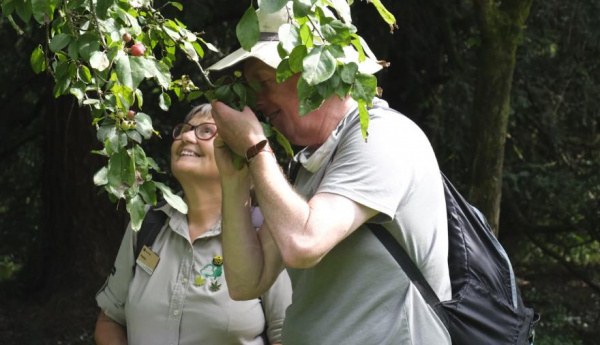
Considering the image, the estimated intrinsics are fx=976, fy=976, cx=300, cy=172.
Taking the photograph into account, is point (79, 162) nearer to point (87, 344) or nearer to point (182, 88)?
point (87, 344)

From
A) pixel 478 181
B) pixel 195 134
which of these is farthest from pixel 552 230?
pixel 195 134

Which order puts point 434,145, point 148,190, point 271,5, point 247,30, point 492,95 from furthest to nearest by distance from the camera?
point 434,145
point 492,95
point 148,190
point 247,30
point 271,5

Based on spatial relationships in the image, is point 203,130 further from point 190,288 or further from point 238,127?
point 238,127

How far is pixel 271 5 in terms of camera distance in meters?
1.85

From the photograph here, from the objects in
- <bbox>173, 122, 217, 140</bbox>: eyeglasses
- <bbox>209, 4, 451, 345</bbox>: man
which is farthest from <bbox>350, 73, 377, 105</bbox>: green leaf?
<bbox>173, 122, 217, 140</bbox>: eyeglasses

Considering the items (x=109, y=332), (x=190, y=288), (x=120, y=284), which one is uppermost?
(x=190, y=288)

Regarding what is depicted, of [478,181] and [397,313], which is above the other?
[397,313]

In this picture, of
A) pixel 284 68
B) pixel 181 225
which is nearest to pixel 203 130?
pixel 181 225

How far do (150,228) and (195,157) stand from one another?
1.00 ft

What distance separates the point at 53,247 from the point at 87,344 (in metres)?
1.04

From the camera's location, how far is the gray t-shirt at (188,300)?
3.29 meters

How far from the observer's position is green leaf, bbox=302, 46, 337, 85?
1858 millimetres

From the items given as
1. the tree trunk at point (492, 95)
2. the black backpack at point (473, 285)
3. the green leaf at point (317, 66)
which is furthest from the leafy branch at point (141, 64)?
the tree trunk at point (492, 95)

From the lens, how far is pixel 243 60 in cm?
257
